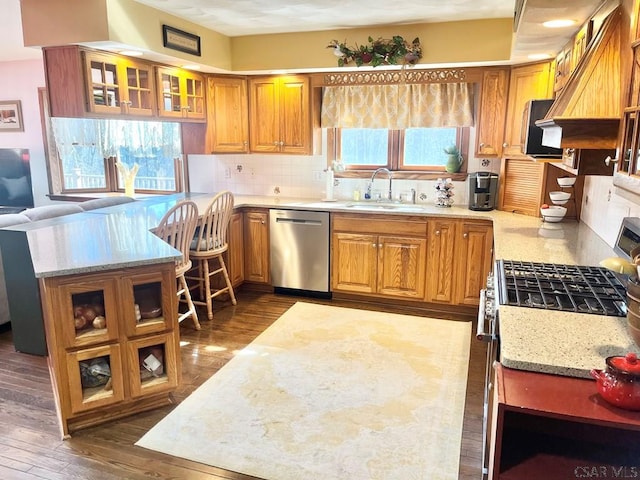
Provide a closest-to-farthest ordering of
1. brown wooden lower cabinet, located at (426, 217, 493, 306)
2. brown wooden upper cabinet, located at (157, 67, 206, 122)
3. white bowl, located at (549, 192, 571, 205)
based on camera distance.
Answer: white bowl, located at (549, 192, 571, 205) < brown wooden lower cabinet, located at (426, 217, 493, 306) < brown wooden upper cabinet, located at (157, 67, 206, 122)

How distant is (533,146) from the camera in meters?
2.99

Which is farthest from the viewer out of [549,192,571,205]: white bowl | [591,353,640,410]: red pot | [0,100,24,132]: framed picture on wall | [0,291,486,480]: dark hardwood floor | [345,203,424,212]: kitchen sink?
[0,100,24,132]: framed picture on wall

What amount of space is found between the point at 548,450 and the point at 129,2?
3.70 m

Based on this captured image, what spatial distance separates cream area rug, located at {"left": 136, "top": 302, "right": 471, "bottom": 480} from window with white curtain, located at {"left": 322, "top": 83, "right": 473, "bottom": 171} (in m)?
1.85

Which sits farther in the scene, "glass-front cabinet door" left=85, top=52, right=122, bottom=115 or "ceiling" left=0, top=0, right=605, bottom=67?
"glass-front cabinet door" left=85, top=52, right=122, bottom=115

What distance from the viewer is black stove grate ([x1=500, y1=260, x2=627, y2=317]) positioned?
6.03 feet

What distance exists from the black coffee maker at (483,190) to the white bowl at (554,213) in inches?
25.1

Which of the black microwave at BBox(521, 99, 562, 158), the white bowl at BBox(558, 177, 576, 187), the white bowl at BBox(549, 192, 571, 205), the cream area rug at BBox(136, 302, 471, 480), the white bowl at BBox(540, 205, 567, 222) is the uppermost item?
the black microwave at BBox(521, 99, 562, 158)

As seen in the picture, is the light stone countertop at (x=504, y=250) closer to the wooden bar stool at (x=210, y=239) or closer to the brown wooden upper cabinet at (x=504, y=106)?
the wooden bar stool at (x=210, y=239)

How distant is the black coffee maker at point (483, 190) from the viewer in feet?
13.5

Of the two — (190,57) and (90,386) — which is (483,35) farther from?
(90,386)

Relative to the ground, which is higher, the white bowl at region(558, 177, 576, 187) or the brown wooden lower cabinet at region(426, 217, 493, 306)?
the white bowl at region(558, 177, 576, 187)

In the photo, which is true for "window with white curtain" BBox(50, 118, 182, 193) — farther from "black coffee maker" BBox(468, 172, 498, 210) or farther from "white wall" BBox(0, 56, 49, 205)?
"black coffee maker" BBox(468, 172, 498, 210)

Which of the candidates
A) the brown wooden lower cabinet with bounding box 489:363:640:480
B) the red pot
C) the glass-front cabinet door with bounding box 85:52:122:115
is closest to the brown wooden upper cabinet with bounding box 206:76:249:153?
the glass-front cabinet door with bounding box 85:52:122:115
